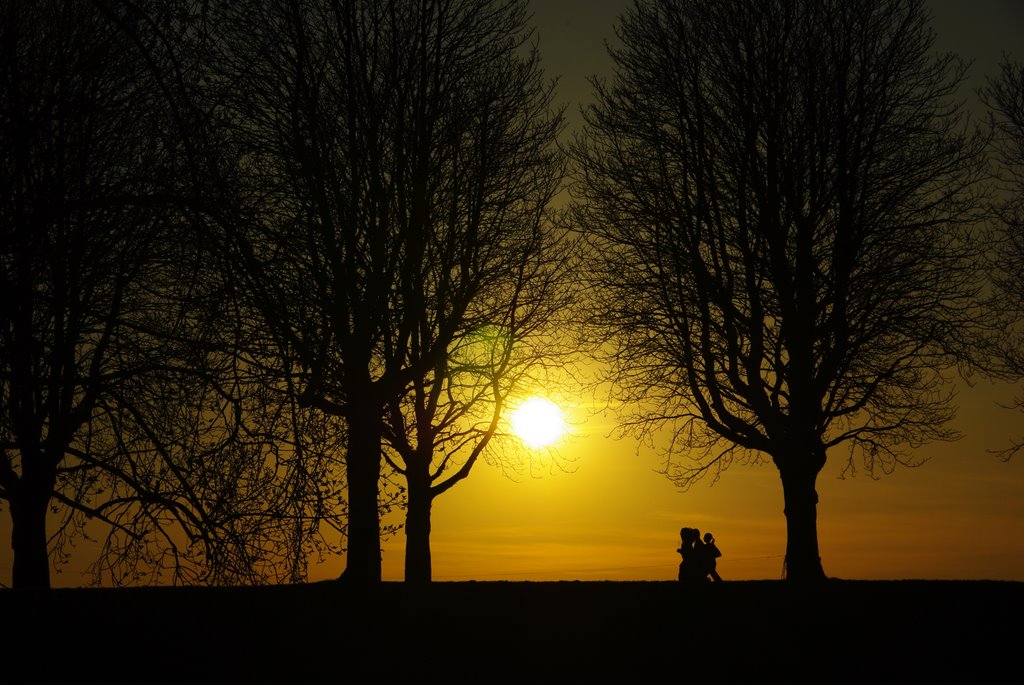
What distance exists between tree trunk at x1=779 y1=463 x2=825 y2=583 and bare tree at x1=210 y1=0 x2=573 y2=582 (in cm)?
576

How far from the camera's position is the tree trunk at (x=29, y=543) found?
52.6ft

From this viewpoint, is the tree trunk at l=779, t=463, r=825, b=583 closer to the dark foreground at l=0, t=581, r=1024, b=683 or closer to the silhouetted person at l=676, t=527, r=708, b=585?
the silhouetted person at l=676, t=527, r=708, b=585

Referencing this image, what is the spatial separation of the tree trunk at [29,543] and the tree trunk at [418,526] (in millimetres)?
6266

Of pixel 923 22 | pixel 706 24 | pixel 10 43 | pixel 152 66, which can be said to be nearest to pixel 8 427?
pixel 10 43

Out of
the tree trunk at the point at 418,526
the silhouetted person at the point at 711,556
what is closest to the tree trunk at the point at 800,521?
the silhouetted person at the point at 711,556

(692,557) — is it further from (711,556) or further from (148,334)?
(148,334)

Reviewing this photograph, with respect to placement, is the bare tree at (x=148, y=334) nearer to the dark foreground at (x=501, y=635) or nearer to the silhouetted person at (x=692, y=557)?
the dark foreground at (x=501, y=635)

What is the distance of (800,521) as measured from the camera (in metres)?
18.4

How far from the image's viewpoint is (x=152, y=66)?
269 inches

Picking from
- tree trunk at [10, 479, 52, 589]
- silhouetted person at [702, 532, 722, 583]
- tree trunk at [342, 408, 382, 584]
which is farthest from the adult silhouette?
tree trunk at [10, 479, 52, 589]

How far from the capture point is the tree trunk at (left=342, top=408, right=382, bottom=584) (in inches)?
610

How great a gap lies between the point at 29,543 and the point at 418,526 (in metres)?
6.81

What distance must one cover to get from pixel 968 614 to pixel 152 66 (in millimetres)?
10464

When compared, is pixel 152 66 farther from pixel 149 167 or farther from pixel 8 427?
pixel 149 167
